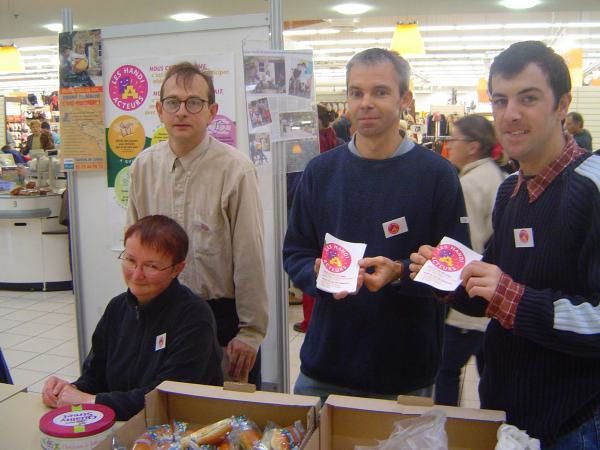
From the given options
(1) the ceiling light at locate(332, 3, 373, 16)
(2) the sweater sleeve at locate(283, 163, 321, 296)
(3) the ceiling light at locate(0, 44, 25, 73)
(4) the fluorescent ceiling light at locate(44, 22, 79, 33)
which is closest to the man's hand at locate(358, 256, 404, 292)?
(2) the sweater sleeve at locate(283, 163, 321, 296)

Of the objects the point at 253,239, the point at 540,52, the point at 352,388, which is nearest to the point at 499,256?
the point at 540,52

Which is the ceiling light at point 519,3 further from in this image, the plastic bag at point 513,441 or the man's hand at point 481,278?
the plastic bag at point 513,441

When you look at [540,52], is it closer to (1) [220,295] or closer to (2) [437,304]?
(2) [437,304]

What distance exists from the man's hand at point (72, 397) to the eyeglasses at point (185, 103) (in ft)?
3.40

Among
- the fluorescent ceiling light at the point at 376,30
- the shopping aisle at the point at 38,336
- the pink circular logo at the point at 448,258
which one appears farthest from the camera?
the fluorescent ceiling light at the point at 376,30

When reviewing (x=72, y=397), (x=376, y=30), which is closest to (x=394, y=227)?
(x=72, y=397)

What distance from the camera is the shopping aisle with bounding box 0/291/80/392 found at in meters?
4.30

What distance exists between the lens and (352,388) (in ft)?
5.78

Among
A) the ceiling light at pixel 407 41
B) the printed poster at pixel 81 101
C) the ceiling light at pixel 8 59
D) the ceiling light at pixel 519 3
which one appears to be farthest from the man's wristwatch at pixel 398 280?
the ceiling light at pixel 8 59

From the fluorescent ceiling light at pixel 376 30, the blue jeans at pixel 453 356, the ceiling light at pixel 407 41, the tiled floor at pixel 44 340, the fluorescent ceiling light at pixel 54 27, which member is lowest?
the tiled floor at pixel 44 340

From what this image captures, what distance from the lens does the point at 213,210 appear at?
220 centimetres

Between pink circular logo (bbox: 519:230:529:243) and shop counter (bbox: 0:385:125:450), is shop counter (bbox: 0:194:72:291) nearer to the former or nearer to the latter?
shop counter (bbox: 0:385:125:450)

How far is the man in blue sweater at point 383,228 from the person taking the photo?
1.70m

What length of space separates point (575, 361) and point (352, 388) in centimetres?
70
